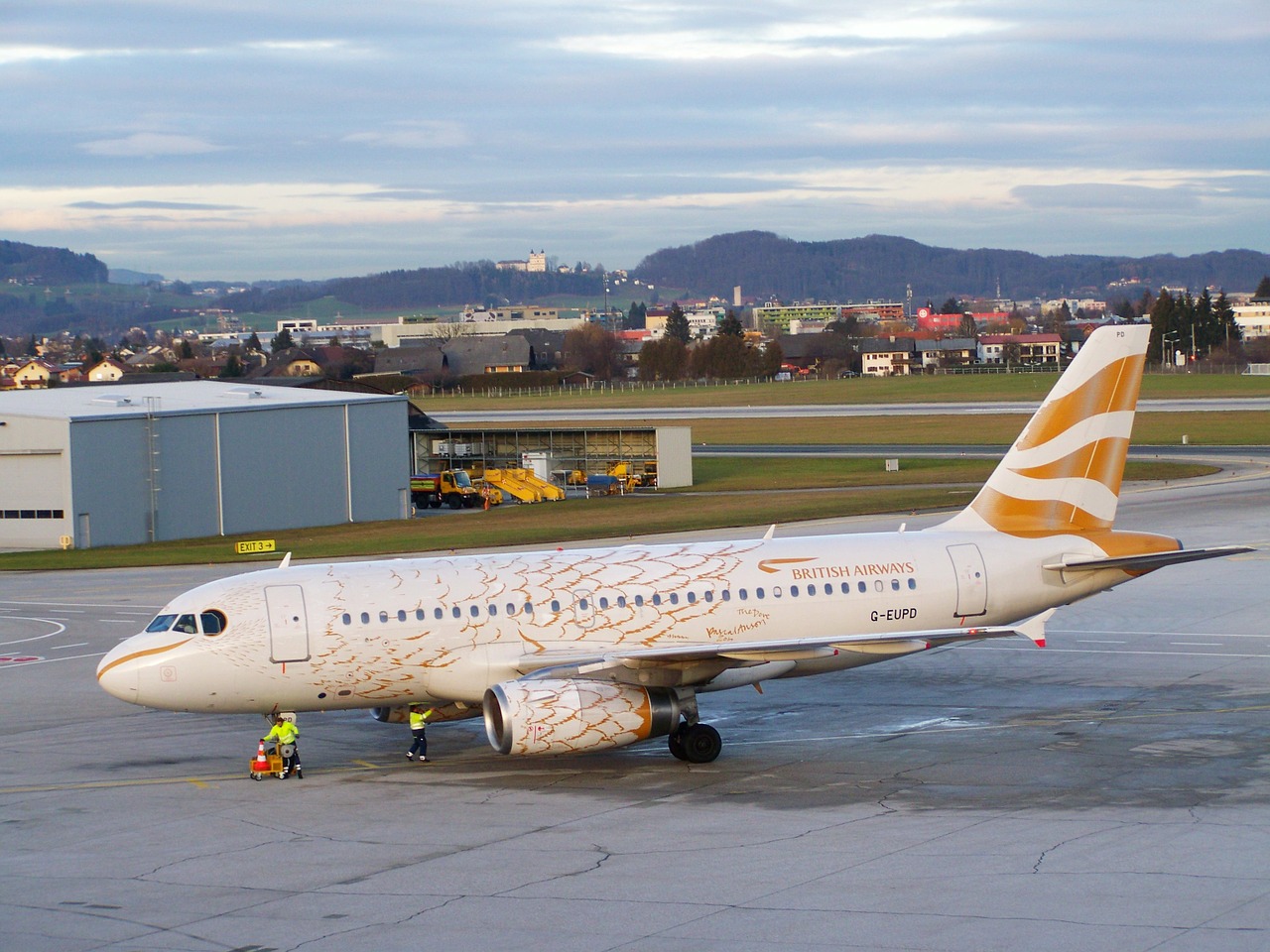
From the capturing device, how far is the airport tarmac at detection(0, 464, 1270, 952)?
59.3 feet

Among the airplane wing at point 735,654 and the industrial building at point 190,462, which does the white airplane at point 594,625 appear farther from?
the industrial building at point 190,462

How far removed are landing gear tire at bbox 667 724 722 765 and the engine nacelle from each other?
871 mm

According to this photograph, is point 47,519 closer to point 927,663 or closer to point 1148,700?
point 927,663

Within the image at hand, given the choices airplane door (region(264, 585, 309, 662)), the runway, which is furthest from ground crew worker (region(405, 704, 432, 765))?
the runway

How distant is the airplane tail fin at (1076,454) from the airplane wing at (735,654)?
5145 millimetres

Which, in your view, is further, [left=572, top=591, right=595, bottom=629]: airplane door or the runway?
the runway

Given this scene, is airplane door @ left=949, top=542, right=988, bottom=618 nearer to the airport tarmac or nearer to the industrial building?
the airport tarmac

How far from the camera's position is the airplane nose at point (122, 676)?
90.2ft

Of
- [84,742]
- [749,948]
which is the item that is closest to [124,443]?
[84,742]

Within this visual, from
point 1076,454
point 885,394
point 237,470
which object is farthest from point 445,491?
point 885,394

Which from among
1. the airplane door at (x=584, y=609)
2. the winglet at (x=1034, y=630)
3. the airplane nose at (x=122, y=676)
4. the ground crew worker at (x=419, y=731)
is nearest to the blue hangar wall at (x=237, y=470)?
the airplane nose at (x=122, y=676)

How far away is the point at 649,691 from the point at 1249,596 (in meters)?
25.9

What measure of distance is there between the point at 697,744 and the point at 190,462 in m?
52.2

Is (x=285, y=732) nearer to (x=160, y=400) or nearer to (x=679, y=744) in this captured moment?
(x=679, y=744)
